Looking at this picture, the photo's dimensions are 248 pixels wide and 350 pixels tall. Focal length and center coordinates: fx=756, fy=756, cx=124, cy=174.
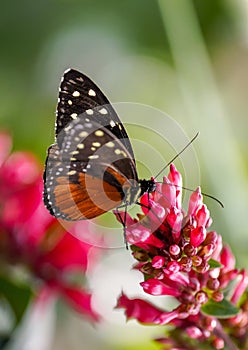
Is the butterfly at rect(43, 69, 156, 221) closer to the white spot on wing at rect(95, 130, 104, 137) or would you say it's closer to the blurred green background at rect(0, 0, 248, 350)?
the white spot on wing at rect(95, 130, 104, 137)

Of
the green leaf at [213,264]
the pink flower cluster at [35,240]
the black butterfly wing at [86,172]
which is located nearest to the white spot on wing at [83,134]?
the black butterfly wing at [86,172]

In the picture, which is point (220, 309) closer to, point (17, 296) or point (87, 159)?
point (87, 159)

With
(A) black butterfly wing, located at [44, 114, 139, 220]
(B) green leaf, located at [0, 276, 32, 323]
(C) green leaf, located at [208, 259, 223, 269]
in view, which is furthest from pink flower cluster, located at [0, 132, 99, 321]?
(C) green leaf, located at [208, 259, 223, 269]

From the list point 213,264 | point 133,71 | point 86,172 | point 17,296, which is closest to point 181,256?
point 213,264

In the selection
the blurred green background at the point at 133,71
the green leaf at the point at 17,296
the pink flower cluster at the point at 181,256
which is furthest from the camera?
the blurred green background at the point at 133,71

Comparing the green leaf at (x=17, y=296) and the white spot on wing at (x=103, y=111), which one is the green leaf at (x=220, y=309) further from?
the green leaf at (x=17, y=296)

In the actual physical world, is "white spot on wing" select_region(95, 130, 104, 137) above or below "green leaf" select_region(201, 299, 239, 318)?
above
